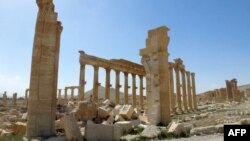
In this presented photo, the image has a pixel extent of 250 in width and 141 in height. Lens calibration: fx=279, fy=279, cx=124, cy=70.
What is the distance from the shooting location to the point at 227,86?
50.5 meters

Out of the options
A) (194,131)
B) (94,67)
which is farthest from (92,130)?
(94,67)

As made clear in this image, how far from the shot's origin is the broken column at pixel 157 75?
16.0m

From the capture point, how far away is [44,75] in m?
11.9

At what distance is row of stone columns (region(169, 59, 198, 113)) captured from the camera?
33.4 meters

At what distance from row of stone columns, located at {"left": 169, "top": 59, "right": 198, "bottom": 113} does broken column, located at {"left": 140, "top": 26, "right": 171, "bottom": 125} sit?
51.0 feet

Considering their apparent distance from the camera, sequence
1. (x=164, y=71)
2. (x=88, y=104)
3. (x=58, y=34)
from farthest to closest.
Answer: (x=164, y=71) → (x=88, y=104) → (x=58, y=34)

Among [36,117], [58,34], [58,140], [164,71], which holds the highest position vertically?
[58,34]

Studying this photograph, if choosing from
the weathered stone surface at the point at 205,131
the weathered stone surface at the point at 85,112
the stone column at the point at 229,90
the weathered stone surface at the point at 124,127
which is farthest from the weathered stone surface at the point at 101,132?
the stone column at the point at 229,90

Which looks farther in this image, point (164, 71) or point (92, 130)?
point (164, 71)

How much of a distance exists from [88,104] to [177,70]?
70.3 ft

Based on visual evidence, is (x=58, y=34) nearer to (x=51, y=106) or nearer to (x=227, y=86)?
(x=51, y=106)

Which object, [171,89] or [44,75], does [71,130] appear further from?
[171,89]

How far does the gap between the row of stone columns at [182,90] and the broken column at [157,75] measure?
51.0 feet

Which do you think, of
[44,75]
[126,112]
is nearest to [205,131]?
[126,112]
